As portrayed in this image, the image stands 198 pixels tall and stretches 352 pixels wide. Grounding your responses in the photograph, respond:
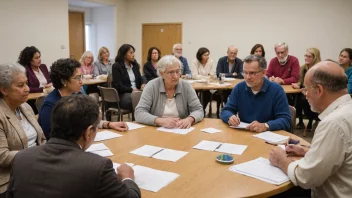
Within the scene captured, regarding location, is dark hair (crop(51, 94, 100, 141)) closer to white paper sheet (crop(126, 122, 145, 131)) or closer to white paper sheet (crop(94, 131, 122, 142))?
white paper sheet (crop(94, 131, 122, 142))

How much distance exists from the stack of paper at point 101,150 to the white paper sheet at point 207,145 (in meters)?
0.57

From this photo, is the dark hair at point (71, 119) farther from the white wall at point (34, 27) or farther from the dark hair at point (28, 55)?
the white wall at point (34, 27)

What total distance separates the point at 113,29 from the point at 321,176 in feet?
30.1

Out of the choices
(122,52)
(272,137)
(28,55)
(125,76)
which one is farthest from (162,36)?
(272,137)

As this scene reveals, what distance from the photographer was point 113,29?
32.2ft

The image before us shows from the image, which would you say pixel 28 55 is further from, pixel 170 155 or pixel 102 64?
pixel 170 155

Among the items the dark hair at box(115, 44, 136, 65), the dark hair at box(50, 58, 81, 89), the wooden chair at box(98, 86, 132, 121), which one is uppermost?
the dark hair at box(115, 44, 136, 65)

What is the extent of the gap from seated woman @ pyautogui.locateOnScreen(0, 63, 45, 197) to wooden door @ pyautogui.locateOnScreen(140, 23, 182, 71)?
7.79 m

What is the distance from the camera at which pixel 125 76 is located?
5000mm

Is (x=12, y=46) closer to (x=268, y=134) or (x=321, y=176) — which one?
(x=268, y=134)

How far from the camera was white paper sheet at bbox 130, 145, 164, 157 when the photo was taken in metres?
1.90

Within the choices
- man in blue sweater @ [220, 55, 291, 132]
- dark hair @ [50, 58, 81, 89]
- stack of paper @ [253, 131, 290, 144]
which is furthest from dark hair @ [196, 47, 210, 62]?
dark hair @ [50, 58, 81, 89]

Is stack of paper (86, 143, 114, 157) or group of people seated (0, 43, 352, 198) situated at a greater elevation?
group of people seated (0, 43, 352, 198)

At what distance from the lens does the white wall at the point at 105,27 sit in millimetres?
9820
